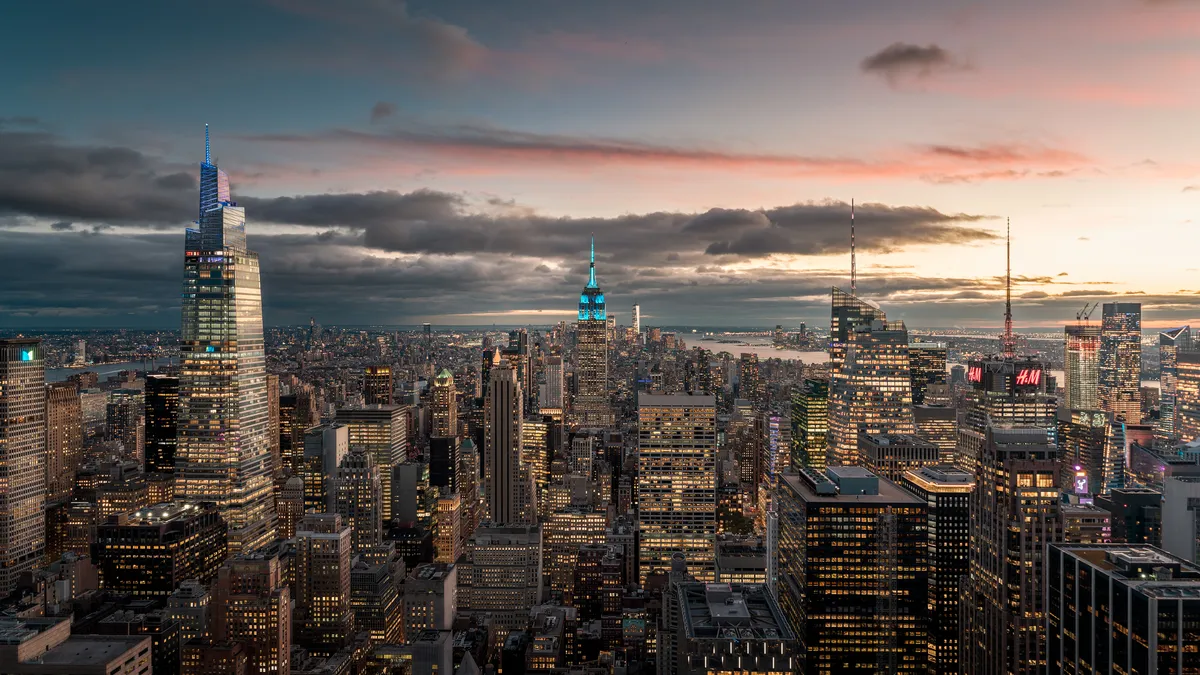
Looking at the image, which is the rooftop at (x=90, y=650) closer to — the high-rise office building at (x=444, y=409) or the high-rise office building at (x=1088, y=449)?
the high-rise office building at (x=1088, y=449)

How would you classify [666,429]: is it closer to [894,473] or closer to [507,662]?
[894,473]

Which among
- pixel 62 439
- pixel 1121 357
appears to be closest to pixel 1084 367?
pixel 1121 357

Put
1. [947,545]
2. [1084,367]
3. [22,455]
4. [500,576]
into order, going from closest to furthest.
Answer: [947,545] → [500,576] → [22,455] → [1084,367]

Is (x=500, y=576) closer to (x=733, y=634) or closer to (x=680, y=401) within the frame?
(x=680, y=401)

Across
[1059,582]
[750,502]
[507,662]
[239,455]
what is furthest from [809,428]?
[1059,582]

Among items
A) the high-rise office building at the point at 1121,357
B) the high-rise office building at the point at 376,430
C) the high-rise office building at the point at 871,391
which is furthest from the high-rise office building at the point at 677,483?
the high-rise office building at the point at 1121,357

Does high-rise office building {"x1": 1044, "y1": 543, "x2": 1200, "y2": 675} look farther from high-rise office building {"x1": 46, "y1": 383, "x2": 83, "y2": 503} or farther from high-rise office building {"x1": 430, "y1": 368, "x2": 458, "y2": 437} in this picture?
high-rise office building {"x1": 430, "y1": 368, "x2": 458, "y2": 437}

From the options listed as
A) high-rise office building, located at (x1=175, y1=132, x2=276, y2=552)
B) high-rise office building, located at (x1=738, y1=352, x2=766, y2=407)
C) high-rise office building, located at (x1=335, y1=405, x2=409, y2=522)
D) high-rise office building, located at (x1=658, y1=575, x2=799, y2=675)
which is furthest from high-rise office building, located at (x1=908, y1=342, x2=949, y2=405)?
high-rise office building, located at (x1=658, y1=575, x2=799, y2=675)
